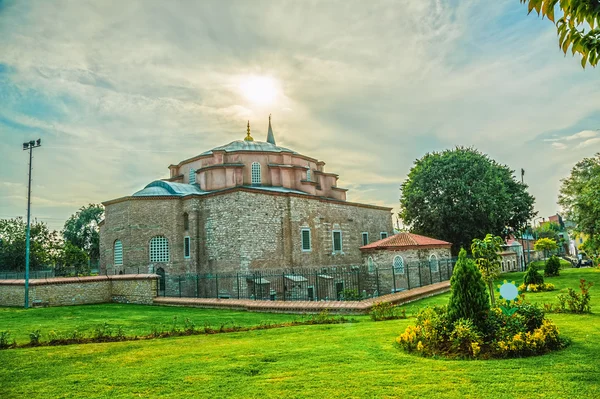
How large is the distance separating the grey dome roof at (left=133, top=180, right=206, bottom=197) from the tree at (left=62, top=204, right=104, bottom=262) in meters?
25.2

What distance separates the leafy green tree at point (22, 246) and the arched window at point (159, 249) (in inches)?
564

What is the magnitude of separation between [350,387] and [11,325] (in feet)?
33.4

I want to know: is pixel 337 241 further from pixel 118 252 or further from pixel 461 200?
pixel 118 252

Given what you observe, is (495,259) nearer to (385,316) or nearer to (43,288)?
(385,316)

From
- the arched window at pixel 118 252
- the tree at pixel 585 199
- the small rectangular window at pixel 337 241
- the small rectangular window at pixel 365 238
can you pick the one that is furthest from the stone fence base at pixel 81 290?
the tree at pixel 585 199

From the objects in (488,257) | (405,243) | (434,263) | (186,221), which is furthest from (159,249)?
(488,257)

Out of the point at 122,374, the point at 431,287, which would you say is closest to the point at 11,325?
the point at 122,374

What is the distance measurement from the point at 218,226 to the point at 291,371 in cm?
1635

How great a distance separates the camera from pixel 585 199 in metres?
20.5

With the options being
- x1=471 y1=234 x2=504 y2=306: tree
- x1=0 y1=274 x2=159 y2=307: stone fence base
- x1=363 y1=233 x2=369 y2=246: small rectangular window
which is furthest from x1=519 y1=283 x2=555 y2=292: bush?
x1=363 y1=233 x2=369 y2=246: small rectangular window

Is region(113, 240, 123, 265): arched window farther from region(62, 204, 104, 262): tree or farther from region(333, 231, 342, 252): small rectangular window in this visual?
region(62, 204, 104, 262): tree

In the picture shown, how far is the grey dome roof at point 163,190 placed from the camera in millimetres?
21828

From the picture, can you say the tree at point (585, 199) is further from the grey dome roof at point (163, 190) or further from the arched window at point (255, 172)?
the grey dome roof at point (163, 190)

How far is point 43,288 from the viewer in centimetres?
1468
